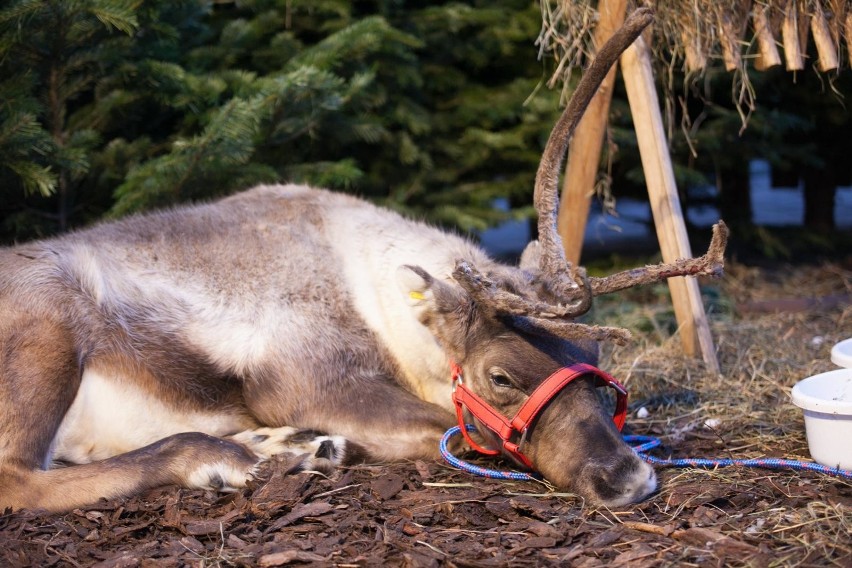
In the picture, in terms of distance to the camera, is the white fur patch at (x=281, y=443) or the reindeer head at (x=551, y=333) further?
the white fur patch at (x=281, y=443)

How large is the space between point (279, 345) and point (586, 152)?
2.02 meters

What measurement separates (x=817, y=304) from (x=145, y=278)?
14.5 feet

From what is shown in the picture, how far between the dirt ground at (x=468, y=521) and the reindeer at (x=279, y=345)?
14 centimetres

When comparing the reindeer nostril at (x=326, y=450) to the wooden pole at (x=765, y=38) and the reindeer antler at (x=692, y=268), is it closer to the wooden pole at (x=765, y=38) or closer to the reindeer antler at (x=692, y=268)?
the reindeer antler at (x=692, y=268)

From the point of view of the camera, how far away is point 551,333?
3.43 m

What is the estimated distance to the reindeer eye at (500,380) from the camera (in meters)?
3.45

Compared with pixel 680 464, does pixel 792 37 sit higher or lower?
higher

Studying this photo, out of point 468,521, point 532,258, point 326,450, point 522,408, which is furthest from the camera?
point 532,258

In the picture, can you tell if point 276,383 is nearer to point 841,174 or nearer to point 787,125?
point 787,125

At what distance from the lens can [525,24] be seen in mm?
6453

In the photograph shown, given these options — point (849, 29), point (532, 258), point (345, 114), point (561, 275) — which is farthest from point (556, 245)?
point (345, 114)

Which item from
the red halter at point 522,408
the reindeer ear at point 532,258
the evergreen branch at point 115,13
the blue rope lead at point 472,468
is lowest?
the blue rope lead at point 472,468

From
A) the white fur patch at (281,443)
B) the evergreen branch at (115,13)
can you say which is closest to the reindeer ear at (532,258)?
the white fur patch at (281,443)

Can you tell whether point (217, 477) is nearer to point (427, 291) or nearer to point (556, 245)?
point (427, 291)
